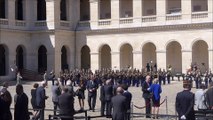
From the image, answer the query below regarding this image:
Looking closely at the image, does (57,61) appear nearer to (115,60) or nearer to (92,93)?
(115,60)

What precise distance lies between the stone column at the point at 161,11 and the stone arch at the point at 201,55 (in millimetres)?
4545

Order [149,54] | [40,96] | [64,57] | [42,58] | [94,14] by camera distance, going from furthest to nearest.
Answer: [64,57]
[42,58]
[94,14]
[149,54]
[40,96]

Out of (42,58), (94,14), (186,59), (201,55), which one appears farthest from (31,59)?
(201,55)

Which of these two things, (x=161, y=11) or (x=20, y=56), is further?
(x=20, y=56)

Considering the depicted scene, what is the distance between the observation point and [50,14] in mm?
49969

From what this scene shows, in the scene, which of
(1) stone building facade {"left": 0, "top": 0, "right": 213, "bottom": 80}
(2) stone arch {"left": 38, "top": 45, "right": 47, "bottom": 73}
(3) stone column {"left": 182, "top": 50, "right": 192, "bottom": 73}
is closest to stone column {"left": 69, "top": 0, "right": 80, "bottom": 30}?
(1) stone building facade {"left": 0, "top": 0, "right": 213, "bottom": 80}

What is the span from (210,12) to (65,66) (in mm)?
17717

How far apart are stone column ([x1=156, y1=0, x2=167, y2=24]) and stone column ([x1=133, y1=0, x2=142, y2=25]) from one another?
6.50ft

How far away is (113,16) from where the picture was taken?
50.9 meters

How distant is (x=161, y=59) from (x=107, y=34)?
702cm

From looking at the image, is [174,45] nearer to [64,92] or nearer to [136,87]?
[136,87]

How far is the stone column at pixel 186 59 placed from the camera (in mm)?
46500

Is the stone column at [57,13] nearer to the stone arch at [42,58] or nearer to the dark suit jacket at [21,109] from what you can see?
the stone arch at [42,58]

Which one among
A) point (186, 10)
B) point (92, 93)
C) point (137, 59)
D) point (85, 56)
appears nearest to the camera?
point (92, 93)
